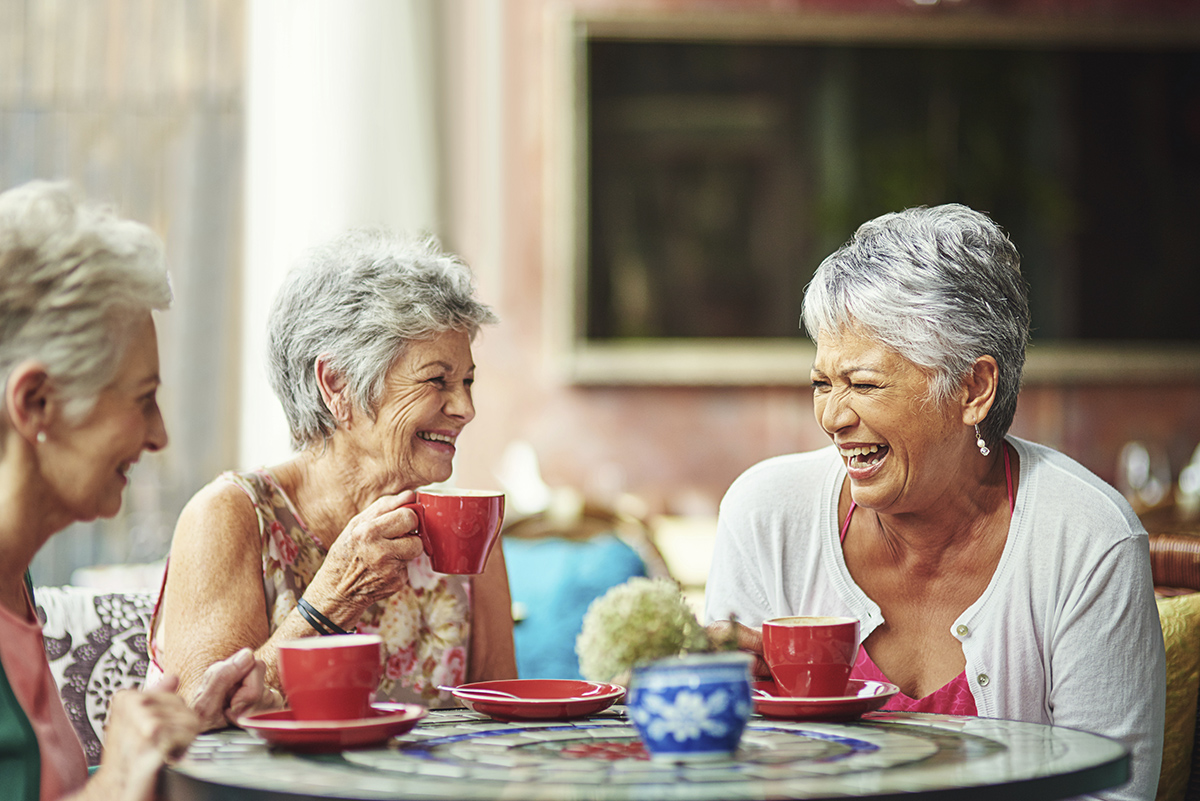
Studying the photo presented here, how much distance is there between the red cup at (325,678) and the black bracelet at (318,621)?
1.37 ft

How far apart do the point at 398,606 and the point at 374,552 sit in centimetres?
34

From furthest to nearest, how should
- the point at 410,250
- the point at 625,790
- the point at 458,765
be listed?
the point at 410,250, the point at 458,765, the point at 625,790

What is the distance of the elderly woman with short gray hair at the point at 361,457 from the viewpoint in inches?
69.5

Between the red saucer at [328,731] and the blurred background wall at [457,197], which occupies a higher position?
the blurred background wall at [457,197]

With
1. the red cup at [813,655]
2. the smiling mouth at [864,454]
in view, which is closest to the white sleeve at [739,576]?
the smiling mouth at [864,454]

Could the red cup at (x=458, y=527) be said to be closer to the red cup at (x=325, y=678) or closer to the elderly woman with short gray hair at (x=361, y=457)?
the elderly woman with short gray hair at (x=361, y=457)

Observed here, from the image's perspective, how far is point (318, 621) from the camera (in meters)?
1.68

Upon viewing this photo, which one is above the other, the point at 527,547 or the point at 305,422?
the point at 305,422

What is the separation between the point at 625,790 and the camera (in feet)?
3.31

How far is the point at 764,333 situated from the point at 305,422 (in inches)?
111

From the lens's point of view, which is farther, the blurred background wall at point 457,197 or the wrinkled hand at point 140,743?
the blurred background wall at point 457,197

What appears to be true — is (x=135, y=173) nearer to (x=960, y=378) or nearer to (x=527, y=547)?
(x=527, y=547)

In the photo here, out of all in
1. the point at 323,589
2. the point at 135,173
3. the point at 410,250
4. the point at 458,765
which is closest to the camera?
the point at 458,765

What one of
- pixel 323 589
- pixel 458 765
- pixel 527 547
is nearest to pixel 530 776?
pixel 458 765
